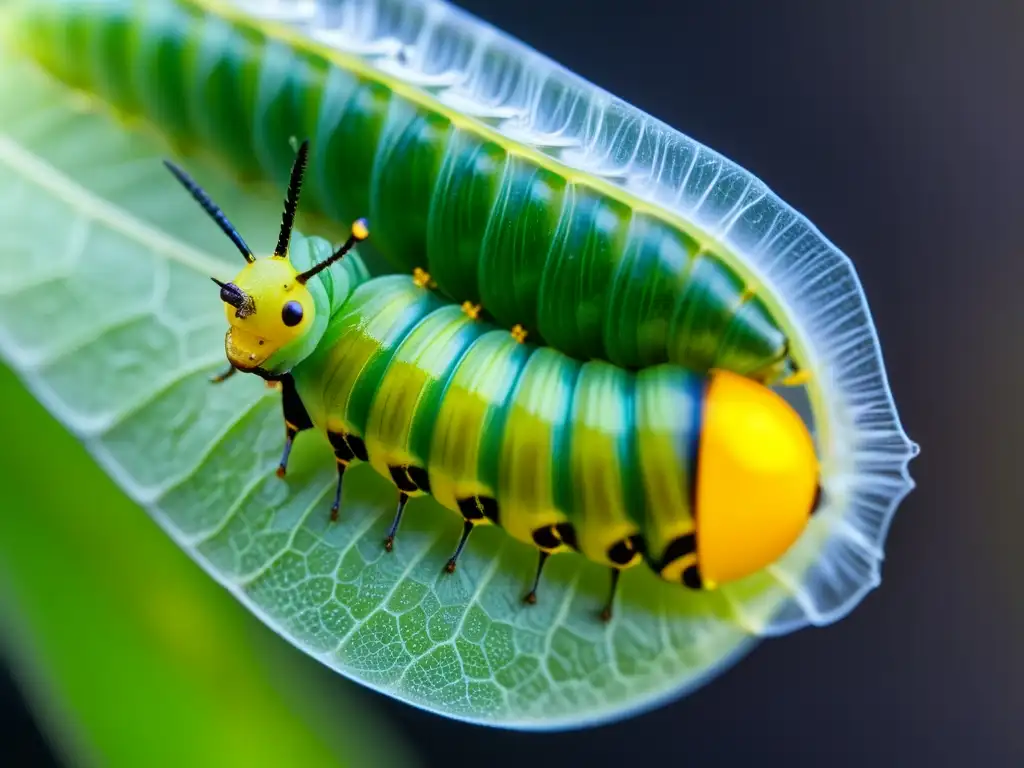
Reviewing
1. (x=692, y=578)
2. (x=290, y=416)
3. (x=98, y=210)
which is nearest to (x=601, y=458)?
(x=692, y=578)

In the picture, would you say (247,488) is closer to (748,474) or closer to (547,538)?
(547,538)

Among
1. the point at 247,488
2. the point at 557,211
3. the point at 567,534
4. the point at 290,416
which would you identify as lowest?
the point at 247,488

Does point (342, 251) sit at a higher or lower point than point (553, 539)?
higher

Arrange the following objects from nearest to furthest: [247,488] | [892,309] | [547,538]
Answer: [547,538] < [247,488] < [892,309]

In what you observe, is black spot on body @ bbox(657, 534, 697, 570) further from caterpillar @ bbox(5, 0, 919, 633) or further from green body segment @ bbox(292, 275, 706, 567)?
caterpillar @ bbox(5, 0, 919, 633)

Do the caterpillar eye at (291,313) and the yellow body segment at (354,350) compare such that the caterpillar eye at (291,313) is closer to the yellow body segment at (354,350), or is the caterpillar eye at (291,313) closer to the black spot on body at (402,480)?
the yellow body segment at (354,350)

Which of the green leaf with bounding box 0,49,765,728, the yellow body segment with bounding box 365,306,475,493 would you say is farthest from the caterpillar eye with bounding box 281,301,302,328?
the green leaf with bounding box 0,49,765,728

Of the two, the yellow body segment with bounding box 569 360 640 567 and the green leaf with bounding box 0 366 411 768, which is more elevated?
the yellow body segment with bounding box 569 360 640 567

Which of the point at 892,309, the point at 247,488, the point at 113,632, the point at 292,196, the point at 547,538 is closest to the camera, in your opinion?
the point at 292,196
